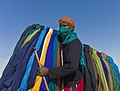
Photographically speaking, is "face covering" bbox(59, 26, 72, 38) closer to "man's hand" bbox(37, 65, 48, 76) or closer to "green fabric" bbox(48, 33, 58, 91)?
"green fabric" bbox(48, 33, 58, 91)

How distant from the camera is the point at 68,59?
4742mm

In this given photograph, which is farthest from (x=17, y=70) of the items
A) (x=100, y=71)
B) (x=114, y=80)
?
(x=114, y=80)

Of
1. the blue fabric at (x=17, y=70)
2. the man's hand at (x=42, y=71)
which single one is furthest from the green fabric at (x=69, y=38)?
the man's hand at (x=42, y=71)

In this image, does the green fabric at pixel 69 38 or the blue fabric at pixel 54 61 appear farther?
the green fabric at pixel 69 38

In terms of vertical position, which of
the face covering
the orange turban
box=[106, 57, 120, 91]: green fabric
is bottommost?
box=[106, 57, 120, 91]: green fabric

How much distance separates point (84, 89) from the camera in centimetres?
511

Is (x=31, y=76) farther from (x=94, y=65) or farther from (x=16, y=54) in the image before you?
(x=94, y=65)

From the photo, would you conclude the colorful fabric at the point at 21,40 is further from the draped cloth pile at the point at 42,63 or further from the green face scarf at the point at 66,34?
the green face scarf at the point at 66,34

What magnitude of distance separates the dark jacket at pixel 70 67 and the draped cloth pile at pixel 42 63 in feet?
0.38

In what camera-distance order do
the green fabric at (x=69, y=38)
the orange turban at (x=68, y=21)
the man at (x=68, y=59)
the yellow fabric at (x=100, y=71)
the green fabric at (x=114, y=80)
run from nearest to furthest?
the man at (x=68, y=59), the green fabric at (x=69, y=38), the orange turban at (x=68, y=21), the yellow fabric at (x=100, y=71), the green fabric at (x=114, y=80)

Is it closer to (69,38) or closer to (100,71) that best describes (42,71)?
(69,38)

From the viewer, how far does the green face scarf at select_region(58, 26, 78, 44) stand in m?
4.92

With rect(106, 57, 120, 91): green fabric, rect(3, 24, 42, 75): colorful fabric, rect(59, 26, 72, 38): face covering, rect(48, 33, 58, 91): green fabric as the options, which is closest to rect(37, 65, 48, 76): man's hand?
rect(48, 33, 58, 91): green fabric

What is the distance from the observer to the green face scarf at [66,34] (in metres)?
4.92
